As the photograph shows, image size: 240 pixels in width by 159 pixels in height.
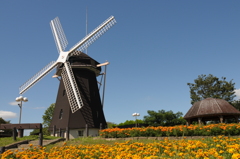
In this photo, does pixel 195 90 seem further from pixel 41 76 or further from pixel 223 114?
pixel 41 76

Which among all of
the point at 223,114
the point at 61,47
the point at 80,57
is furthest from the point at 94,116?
the point at 223,114

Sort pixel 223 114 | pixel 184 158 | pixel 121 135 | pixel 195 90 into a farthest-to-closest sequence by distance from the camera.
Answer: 1. pixel 195 90
2. pixel 223 114
3. pixel 121 135
4. pixel 184 158

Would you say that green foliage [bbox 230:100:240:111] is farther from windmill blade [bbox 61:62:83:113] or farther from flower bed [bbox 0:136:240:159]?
flower bed [bbox 0:136:240:159]

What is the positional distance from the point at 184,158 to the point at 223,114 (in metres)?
18.5

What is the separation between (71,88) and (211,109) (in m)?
14.3

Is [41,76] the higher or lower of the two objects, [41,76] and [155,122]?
the higher

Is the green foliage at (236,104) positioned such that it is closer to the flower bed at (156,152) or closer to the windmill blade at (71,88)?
the windmill blade at (71,88)

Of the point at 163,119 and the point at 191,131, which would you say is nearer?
the point at 191,131

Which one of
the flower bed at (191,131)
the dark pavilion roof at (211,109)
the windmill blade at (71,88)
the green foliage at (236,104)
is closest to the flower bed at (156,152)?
the flower bed at (191,131)

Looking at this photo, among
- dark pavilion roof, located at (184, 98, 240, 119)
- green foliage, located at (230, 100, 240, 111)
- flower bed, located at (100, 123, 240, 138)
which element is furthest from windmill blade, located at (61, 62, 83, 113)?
green foliage, located at (230, 100, 240, 111)

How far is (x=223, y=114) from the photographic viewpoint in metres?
21.4

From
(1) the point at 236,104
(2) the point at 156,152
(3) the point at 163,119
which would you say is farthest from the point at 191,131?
(1) the point at 236,104

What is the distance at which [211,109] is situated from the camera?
2195 cm

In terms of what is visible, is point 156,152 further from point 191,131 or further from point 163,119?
point 163,119
